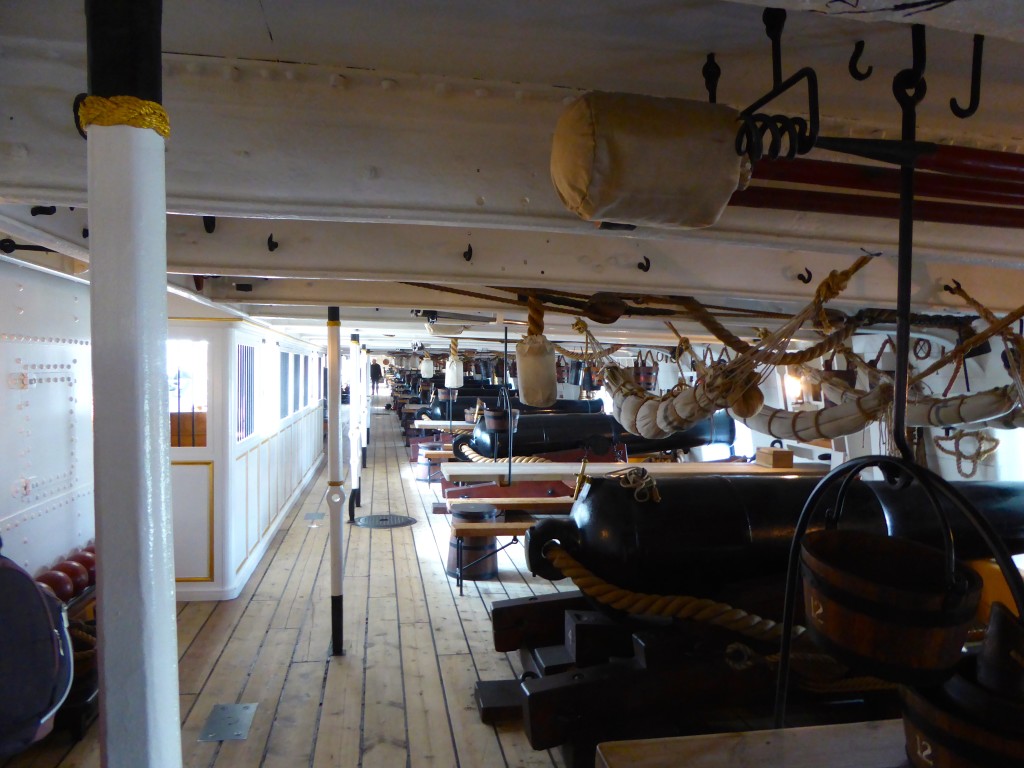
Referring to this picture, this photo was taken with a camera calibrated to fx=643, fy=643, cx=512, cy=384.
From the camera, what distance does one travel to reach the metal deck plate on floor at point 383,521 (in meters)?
7.83

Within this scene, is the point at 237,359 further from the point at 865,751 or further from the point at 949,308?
the point at 865,751

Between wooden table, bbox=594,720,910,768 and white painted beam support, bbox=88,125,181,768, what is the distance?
686mm

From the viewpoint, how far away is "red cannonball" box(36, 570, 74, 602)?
362 cm

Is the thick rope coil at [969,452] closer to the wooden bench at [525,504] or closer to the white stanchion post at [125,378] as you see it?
the wooden bench at [525,504]

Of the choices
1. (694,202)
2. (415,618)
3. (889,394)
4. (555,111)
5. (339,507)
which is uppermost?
(555,111)

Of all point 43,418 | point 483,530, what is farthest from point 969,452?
point 43,418

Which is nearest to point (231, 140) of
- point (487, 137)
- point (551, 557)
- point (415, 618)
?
point (487, 137)

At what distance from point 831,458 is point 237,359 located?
22.1 feet

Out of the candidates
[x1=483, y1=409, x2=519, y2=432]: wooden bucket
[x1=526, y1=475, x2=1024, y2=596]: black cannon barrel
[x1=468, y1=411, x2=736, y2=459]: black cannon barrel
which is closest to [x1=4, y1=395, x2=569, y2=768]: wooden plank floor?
[x1=526, y1=475, x2=1024, y2=596]: black cannon barrel

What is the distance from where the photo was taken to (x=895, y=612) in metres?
0.78

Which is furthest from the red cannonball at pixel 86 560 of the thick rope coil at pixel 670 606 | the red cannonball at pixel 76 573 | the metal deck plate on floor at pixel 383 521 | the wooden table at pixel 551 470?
the metal deck plate on floor at pixel 383 521

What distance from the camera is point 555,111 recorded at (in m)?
1.53

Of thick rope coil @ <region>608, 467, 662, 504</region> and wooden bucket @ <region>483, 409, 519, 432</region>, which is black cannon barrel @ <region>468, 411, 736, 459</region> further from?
thick rope coil @ <region>608, 467, 662, 504</region>

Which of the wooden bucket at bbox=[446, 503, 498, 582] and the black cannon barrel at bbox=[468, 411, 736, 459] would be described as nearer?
the wooden bucket at bbox=[446, 503, 498, 582]
